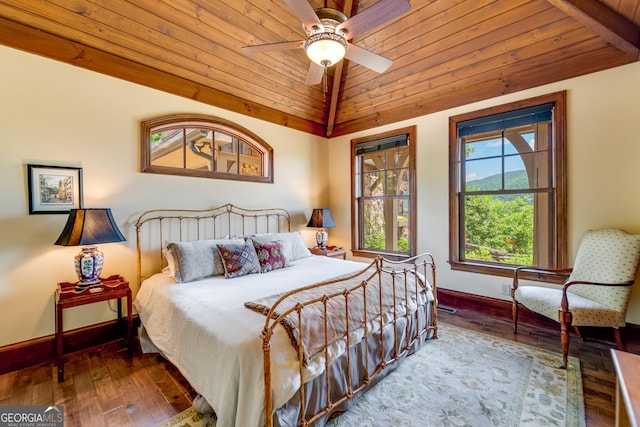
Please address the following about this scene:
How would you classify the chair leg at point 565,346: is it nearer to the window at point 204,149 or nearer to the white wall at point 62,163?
the window at point 204,149

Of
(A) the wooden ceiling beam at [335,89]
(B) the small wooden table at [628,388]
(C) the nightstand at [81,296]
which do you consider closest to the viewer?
(B) the small wooden table at [628,388]

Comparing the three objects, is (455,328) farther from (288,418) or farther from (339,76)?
(339,76)

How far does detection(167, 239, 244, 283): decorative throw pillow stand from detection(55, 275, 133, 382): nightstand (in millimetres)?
457

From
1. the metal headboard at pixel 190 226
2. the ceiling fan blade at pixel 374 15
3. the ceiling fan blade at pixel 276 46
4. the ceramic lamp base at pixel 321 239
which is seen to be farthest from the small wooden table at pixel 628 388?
the metal headboard at pixel 190 226

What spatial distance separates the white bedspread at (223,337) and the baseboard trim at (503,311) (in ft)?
6.58

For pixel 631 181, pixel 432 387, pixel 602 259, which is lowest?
pixel 432 387

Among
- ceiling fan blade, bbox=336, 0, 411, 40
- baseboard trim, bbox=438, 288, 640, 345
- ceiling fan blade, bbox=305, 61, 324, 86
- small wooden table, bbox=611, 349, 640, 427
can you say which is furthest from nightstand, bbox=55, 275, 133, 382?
baseboard trim, bbox=438, 288, 640, 345

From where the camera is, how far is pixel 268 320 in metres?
1.37

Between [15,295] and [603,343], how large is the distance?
208 inches

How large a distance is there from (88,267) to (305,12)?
268 centimetres

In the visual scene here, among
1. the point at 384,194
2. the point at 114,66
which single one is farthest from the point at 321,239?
the point at 114,66

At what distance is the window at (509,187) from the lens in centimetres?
300

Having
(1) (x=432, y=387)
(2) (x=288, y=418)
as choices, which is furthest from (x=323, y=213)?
(2) (x=288, y=418)

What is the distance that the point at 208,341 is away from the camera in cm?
163
